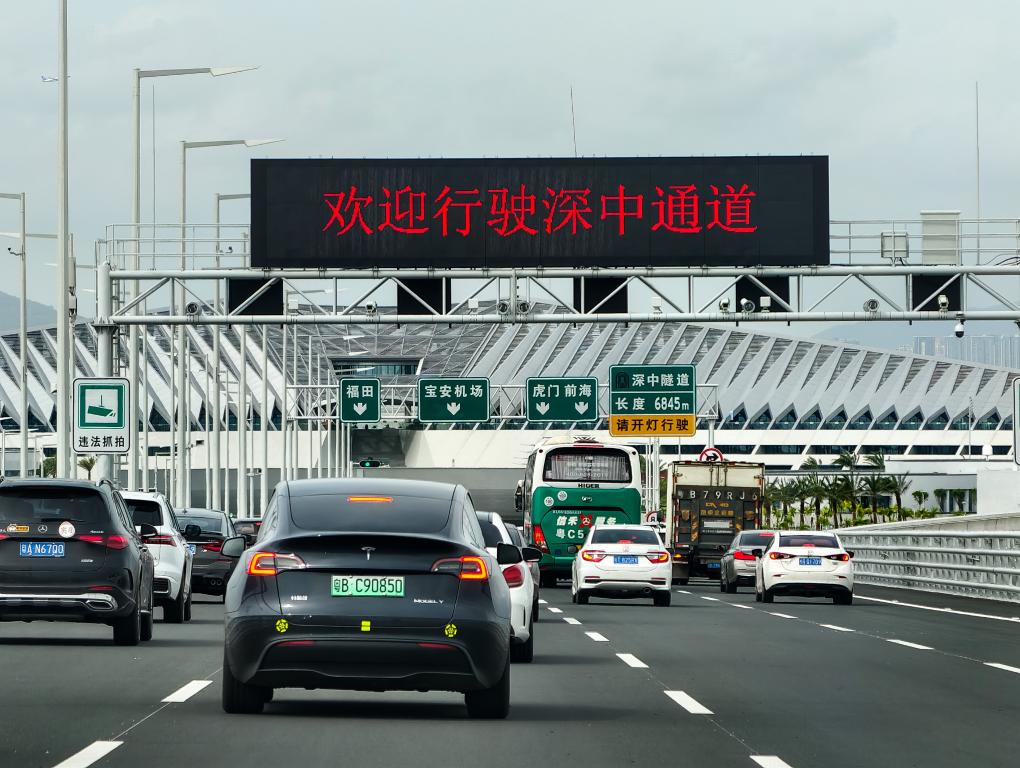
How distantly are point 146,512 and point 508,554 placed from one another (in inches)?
427

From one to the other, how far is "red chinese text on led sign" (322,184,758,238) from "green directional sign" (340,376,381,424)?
126 feet

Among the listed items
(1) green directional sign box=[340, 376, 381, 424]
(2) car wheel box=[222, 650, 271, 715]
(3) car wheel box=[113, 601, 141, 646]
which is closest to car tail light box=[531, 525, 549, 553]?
(3) car wheel box=[113, 601, 141, 646]

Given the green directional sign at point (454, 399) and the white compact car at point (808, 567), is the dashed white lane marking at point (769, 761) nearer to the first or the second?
the white compact car at point (808, 567)

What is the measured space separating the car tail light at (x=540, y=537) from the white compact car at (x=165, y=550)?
19790 millimetres

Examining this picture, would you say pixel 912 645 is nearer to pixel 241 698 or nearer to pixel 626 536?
pixel 241 698

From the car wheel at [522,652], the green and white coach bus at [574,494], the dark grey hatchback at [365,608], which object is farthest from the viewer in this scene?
the green and white coach bus at [574,494]

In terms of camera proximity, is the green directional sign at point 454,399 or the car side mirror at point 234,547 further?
the green directional sign at point 454,399

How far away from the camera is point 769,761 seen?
984 centimetres

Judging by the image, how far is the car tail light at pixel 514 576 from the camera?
1717cm

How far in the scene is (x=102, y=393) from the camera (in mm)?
33875

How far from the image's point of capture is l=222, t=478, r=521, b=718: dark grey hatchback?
36.0ft

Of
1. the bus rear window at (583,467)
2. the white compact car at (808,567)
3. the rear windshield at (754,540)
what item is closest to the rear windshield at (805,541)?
the white compact car at (808,567)

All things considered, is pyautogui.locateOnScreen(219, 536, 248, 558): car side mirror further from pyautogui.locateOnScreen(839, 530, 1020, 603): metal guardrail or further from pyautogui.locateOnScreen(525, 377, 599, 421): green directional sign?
pyautogui.locateOnScreen(525, 377, 599, 421): green directional sign

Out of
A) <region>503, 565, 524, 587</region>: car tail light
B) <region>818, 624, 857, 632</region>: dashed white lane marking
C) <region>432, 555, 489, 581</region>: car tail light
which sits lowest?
<region>818, 624, 857, 632</region>: dashed white lane marking
